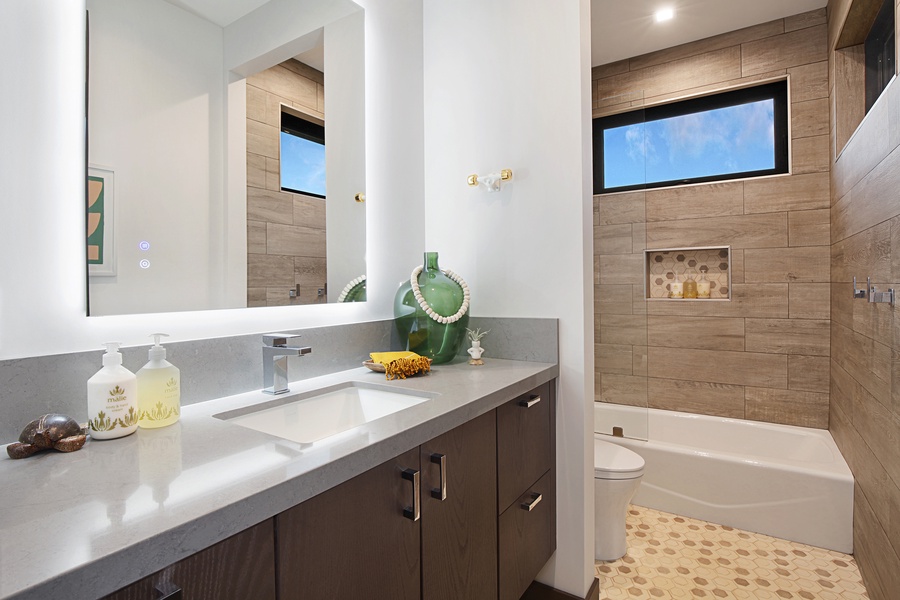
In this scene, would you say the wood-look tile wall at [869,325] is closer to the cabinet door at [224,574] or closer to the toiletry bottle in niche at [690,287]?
the toiletry bottle in niche at [690,287]

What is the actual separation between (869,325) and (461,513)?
180 centimetres

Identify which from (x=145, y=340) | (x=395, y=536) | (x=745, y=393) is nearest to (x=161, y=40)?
(x=145, y=340)

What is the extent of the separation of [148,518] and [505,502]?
92cm

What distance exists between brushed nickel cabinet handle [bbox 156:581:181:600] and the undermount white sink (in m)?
0.53

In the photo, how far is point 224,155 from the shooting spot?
4.15 ft

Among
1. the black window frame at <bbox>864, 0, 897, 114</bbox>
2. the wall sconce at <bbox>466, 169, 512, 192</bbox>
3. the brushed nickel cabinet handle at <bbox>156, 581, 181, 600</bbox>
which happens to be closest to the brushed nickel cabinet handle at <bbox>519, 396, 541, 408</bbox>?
the wall sconce at <bbox>466, 169, 512, 192</bbox>

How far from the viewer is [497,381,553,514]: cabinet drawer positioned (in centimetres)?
127

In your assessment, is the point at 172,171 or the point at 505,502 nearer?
the point at 172,171

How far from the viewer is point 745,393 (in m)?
2.95

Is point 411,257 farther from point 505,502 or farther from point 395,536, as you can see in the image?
point 395,536

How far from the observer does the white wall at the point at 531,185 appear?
1.58 meters

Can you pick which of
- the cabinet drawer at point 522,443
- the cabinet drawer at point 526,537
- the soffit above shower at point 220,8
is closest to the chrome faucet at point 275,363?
the cabinet drawer at point 522,443

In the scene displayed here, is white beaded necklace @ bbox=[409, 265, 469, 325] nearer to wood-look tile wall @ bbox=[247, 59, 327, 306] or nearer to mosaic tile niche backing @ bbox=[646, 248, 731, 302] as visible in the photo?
wood-look tile wall @ bbox=[247, 59, 327, 306]

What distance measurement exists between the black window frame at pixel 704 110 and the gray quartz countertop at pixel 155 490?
213 cm
